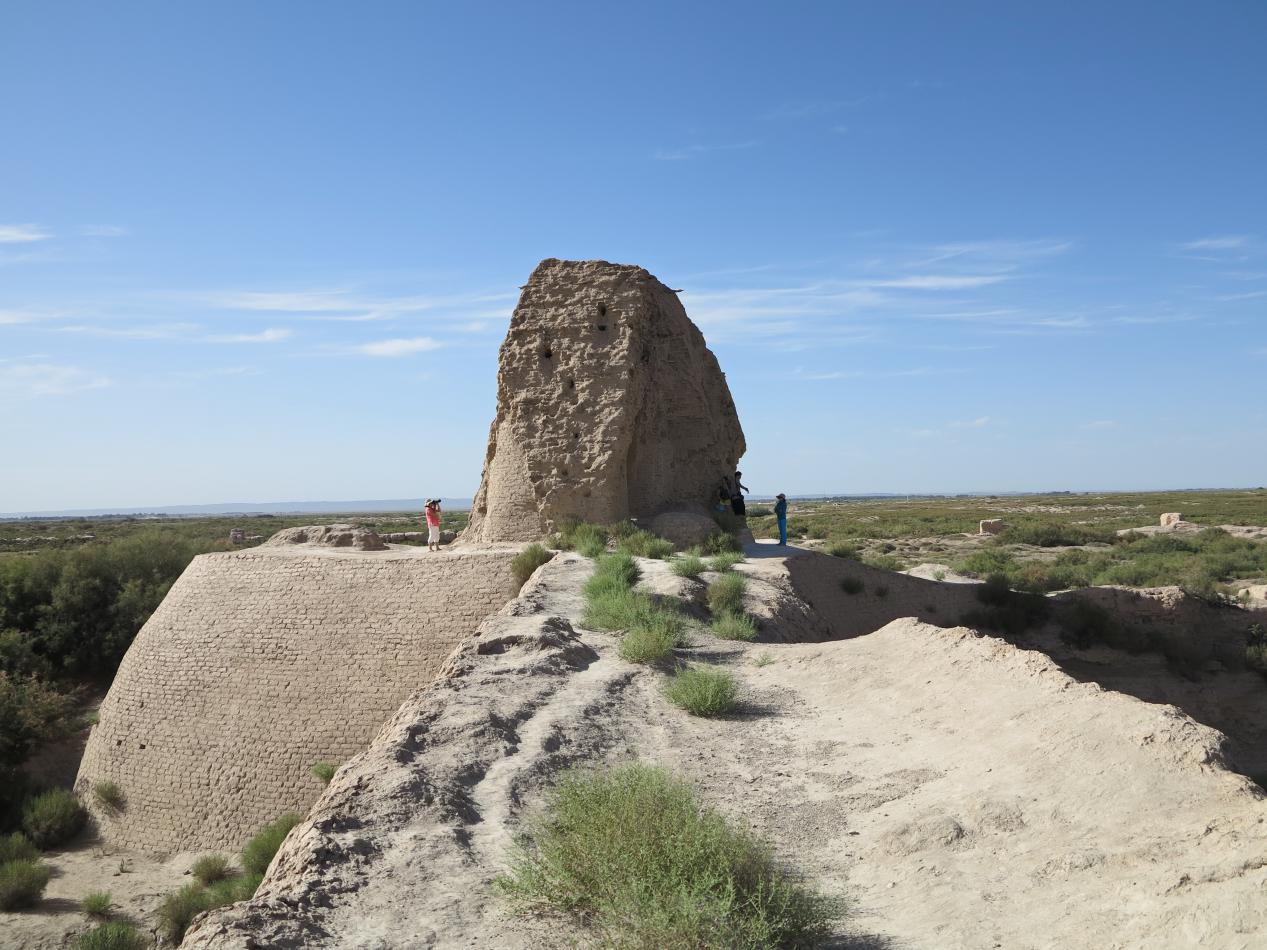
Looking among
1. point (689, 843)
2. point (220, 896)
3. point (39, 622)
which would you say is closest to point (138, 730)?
point (220, 896)

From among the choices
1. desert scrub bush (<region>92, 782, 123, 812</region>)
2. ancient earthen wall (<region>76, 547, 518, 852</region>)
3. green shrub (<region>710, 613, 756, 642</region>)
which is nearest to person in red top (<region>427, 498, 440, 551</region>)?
ancient earthen wall (<region>76, 547, 518, 852</region>)

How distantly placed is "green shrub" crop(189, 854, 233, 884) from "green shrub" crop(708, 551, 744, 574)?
22.2ft

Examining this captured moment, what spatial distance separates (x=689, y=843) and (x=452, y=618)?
8.17 m

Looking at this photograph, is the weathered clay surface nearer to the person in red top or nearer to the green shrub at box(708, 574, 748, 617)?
the person in red top

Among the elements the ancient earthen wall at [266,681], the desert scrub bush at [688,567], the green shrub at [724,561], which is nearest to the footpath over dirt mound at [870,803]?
the ancient earthen wall at [266,681]

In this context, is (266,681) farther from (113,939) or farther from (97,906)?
(113,939)

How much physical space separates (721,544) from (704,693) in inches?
277

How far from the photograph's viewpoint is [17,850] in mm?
11008

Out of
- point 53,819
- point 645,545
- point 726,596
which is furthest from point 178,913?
point 645,545

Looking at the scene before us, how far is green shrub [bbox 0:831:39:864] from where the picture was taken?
35.7ft

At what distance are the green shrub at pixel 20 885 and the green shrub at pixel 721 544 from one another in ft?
30.2

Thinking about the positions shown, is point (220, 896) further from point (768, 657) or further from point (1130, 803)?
point (1130, 803)

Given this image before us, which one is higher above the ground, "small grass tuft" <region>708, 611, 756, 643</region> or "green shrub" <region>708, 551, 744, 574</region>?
"green shrub" <region>708, 551, 744, 574</region>

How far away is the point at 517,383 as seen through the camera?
50.5 ft
